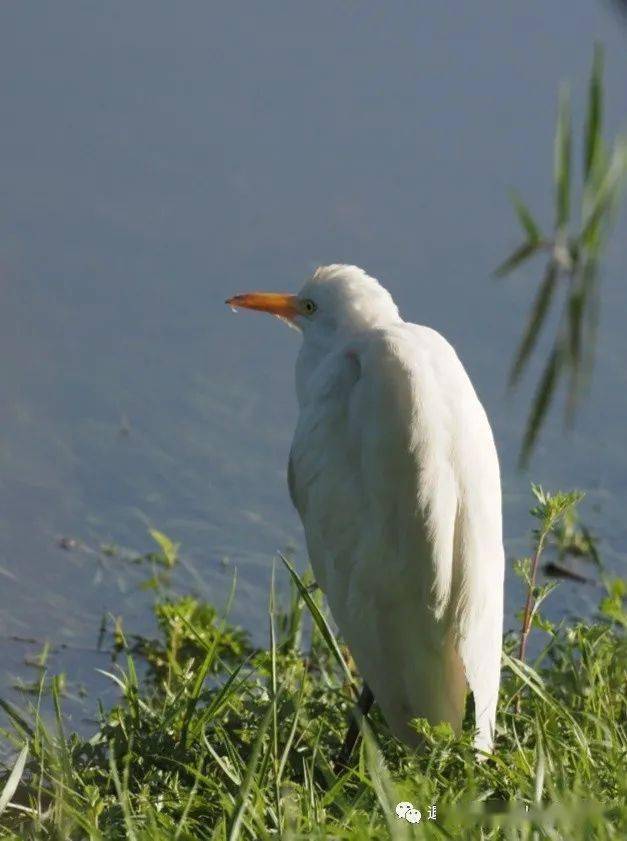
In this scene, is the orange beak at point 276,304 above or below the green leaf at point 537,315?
below

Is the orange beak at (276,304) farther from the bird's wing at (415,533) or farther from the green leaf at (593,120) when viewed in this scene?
the green leaf at (593,120)

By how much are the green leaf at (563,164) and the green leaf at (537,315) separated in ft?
0.21

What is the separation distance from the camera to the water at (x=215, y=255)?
14.9 feet

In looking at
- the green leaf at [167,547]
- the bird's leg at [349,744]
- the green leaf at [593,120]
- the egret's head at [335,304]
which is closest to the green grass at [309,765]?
the bird's leg at [349,744]

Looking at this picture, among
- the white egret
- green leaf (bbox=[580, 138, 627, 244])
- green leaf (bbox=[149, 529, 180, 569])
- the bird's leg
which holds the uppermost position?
green leaf (bbox=[580, 138, 627, 244])

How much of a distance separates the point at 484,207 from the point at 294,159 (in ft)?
2.12

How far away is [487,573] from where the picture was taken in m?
3.06

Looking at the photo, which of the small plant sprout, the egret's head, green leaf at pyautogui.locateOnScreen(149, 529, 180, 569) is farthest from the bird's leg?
green leaf at pyautogui.locateOnScreen(149, 529, 180, 569)

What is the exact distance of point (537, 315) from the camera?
6.72ft

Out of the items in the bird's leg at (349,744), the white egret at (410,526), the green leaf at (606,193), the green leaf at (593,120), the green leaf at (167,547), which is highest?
the green leaf at (593,120)

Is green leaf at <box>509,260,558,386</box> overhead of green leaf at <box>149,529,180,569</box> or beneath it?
overhead

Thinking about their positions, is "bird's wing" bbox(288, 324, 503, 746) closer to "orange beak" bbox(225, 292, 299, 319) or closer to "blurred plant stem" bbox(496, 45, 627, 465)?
"orange beak" bbox(225, 292, 299, 319)

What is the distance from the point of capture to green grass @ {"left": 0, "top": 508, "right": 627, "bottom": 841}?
7.71 ft

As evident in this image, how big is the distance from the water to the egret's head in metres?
0.90
